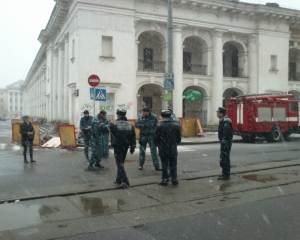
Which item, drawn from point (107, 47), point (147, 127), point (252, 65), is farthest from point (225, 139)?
point (252, 65)

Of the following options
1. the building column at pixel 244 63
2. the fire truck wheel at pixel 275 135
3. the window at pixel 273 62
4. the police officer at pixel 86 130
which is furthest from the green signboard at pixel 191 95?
the police officer at pixel 86 130

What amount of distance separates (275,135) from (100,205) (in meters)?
14.5

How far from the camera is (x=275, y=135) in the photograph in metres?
18.2

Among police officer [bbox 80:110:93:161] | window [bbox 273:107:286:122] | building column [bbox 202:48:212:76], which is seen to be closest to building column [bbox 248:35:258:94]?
building column [bbox 202:48:212:76]

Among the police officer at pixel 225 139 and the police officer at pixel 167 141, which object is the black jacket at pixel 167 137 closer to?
the police officer at pixel 167 141

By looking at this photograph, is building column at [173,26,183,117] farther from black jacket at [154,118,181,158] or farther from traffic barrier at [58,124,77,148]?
black jacket at [154,118,181,158]

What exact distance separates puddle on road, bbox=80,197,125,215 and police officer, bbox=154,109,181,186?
4.94 ft

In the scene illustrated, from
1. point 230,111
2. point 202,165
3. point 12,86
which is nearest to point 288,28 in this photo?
point 230,111

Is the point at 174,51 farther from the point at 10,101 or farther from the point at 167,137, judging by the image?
the point at 10,101

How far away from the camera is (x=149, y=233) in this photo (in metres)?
4.60

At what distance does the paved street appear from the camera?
15.4 ft

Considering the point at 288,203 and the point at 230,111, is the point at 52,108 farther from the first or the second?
the point at 288,203

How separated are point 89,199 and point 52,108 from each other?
28.3 meters

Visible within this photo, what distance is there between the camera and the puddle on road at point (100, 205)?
5651 millimetres
